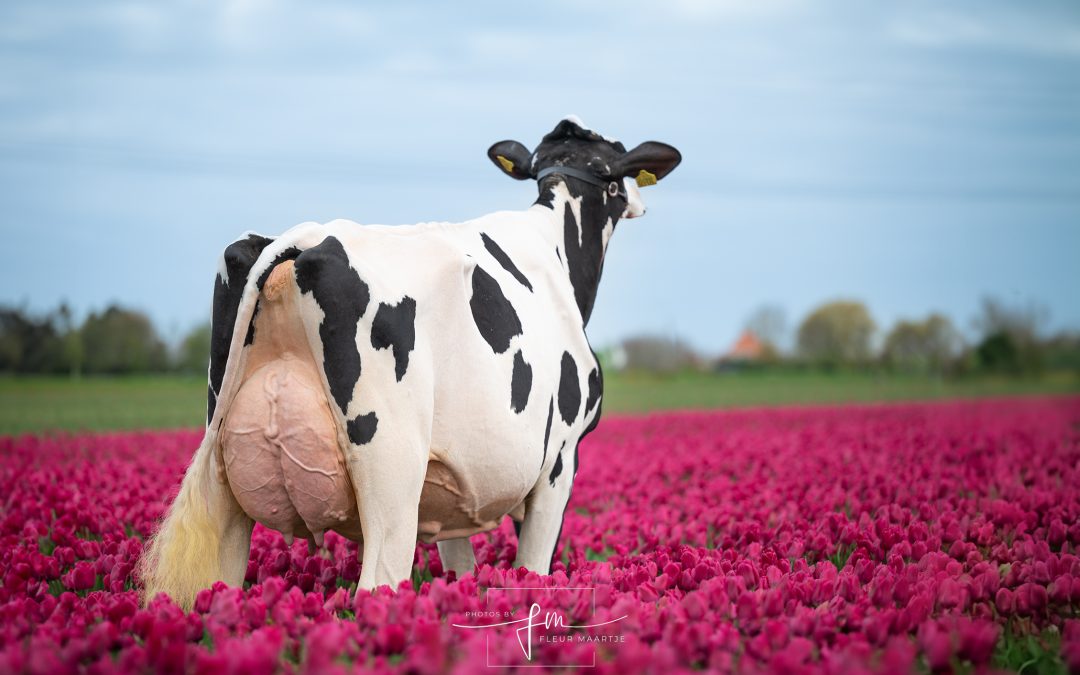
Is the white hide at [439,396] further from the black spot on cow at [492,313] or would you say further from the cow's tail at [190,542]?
the cow's tail at [190,542]

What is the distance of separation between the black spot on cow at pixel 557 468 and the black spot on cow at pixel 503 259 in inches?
37.2

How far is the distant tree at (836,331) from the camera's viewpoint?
90.1 m

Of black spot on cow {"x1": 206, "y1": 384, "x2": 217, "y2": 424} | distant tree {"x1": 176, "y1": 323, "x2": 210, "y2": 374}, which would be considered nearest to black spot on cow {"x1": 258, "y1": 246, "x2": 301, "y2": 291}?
black spot on cow {"x1": 206, "y1": 384, "x2": 217, "y2": 424}

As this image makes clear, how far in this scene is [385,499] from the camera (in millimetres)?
4027

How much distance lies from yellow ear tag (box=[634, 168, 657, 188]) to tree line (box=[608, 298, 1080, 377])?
60.8 m

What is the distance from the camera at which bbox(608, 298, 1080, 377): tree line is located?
204ft

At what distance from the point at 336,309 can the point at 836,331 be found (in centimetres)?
9974

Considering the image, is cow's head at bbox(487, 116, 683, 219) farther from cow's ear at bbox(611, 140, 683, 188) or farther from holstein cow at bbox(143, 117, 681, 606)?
holstein cow at bbox(143, 117, 681, 606)

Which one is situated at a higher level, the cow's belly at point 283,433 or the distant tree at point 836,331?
the distant tree at point 836,331

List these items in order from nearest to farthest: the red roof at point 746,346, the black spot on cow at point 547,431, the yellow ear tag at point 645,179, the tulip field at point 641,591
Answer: the tulip field at point 641,591 < the black spot on cow at point 547,431 < the yellow ear tag at point 645,179 < the red roof at point 746,346

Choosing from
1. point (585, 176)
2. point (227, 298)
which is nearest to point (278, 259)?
point (227, 298)

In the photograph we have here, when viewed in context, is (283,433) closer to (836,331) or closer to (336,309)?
(336,309)

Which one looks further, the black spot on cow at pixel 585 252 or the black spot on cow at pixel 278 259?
the black spot on cow at pixel 585 252

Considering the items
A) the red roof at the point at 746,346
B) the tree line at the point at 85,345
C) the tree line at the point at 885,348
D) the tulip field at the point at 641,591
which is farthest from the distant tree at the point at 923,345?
the tulip field at the point at 641,591
